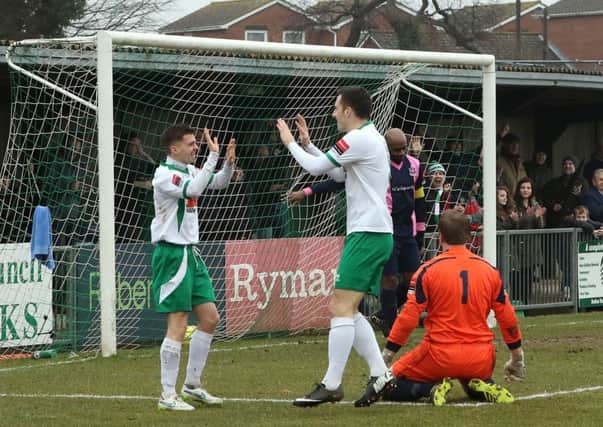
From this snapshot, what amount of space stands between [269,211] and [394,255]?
11.4 ft

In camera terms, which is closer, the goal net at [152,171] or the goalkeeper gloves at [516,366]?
the goalkeeper gloves at [516,366]

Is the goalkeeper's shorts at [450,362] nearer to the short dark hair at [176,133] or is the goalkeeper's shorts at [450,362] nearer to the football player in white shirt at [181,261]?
the football player in white shirt at [181,261]

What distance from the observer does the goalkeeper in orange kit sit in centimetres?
902

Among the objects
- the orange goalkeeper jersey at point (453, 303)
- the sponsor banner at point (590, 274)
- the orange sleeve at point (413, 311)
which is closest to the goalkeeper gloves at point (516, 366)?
the orange goalkeeper jersey at point (453, 303)

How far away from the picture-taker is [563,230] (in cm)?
1862

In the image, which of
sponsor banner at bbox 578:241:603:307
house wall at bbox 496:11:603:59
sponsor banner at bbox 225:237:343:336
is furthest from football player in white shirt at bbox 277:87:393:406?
house wall at bbox 496:11:603:59

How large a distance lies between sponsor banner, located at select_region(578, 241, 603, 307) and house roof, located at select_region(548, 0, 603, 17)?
68243 mm

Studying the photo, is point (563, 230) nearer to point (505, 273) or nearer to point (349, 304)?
point (505, 273)

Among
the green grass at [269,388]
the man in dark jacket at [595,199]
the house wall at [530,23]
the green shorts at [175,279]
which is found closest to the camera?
the green grass at [269,388]

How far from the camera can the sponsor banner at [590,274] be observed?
1878 cm

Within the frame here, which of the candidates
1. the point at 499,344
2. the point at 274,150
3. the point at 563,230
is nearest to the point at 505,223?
the point at 563,230

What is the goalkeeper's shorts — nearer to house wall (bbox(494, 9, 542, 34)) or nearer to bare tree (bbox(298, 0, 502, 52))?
bare tree (bbox(298, 0, 502, 52))

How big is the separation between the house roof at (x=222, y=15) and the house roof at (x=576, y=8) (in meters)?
18.8

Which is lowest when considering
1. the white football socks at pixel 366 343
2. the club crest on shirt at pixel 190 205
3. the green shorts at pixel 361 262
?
the white football socks at pixel 366 343
